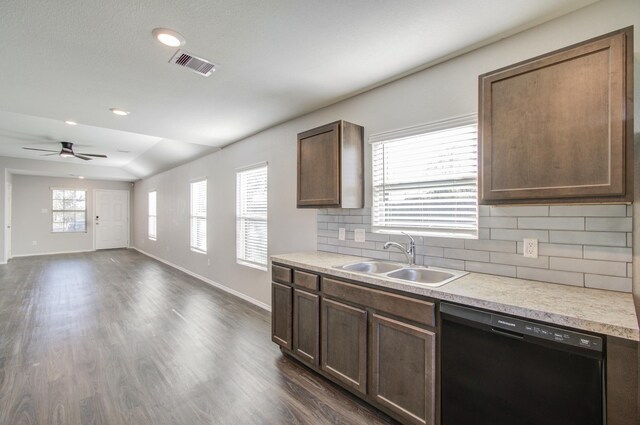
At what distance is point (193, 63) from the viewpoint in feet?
7.52

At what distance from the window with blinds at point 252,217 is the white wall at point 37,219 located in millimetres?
8277

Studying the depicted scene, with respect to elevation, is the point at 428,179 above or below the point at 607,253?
above

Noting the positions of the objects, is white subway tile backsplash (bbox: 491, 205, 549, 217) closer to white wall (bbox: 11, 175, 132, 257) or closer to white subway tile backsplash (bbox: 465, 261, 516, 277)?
white subway tile backsplash (bbox: 465, 261, 516, 277)

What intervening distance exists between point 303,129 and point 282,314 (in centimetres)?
213

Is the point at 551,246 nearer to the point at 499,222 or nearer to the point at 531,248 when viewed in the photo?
the point at 531,248

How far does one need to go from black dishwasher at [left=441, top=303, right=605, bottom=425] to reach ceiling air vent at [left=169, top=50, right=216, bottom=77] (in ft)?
7.92

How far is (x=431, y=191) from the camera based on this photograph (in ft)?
7.98

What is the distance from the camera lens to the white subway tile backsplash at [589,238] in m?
1.59

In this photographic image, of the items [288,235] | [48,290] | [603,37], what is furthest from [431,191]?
[48,290]

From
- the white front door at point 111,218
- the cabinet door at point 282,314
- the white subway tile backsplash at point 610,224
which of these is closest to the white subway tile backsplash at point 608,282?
the white subway tile backsplash at point 610,224

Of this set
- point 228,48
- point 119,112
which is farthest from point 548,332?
point 119,112

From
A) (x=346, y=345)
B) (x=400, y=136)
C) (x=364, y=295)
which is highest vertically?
(x=400, y=136)

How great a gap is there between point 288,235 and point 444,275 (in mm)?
2128

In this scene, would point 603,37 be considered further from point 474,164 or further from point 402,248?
point 402,248
